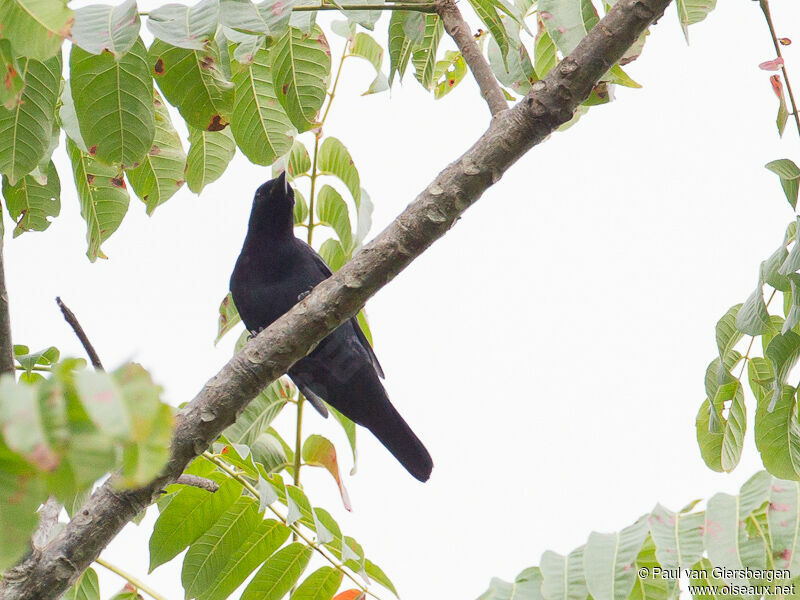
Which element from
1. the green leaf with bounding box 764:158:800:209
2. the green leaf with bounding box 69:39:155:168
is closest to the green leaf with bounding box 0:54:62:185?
the green leaf with bounding box 69:39:155:168

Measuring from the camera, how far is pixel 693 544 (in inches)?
90.4

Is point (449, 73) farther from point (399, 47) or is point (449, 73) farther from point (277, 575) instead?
point (277, 575)

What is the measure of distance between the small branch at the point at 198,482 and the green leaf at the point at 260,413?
2.34ft

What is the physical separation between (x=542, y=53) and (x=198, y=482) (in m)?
2.08

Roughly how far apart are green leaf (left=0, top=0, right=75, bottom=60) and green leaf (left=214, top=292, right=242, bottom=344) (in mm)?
2526

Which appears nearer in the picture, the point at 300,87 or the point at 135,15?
the point at 135,15

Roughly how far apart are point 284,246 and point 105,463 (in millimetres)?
3824

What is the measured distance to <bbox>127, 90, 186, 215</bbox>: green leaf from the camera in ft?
9.60

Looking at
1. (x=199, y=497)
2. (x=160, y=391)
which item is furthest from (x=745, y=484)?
(x=160, y=391)

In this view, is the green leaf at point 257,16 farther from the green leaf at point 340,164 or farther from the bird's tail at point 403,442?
the bird's tail at point 403,442

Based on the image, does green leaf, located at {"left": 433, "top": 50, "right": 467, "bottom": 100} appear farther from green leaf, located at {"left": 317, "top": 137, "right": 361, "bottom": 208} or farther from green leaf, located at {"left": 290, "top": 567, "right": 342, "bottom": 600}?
green leaf, located at {"left": 290, "top": 567, "right": 342, "bottom": 600}

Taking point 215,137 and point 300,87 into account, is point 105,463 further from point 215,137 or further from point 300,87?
point 215,137

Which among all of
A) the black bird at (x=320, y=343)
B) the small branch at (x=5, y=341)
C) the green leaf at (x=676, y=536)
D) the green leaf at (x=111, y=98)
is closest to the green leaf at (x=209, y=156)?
the green leaf at (x=111, y=98)

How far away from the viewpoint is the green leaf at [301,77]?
8.59ft
